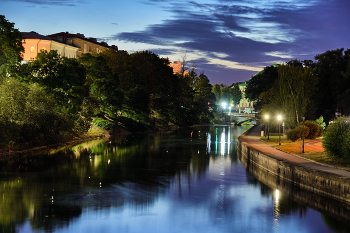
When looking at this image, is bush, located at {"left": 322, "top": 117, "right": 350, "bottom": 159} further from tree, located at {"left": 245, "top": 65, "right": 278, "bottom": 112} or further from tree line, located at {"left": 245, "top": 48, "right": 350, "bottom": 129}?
tree, located at {"left": 245, "top": 65, "right": 278, "bottom": 112}

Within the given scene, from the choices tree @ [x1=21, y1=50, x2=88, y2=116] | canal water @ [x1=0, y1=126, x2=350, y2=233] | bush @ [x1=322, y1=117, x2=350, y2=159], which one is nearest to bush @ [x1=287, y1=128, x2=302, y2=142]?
canal water @ [x1=0, y1=126, x2=350, y2=233]

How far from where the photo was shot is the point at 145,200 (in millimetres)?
24578

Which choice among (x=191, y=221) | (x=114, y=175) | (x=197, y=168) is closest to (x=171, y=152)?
(x=197, y=168)

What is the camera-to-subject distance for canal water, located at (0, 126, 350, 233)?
19.7m

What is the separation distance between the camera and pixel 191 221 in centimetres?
2045

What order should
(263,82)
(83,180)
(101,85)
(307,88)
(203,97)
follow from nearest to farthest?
(83,180) → (307,88) → (101,85) → (263,82) → (203,97)

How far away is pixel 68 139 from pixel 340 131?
40823mm

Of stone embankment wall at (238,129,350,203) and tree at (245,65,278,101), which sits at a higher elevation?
tree at (245,65,278,101)

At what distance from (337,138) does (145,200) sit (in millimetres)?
16874

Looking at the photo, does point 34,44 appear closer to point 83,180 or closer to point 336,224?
point 83,180

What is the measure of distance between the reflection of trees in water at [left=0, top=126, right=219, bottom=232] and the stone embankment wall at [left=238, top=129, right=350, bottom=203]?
19.8 ft

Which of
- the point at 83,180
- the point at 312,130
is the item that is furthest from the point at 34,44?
the point at 83,180

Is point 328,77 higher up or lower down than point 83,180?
higher up

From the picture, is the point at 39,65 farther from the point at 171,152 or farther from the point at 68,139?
the point at 171,152
